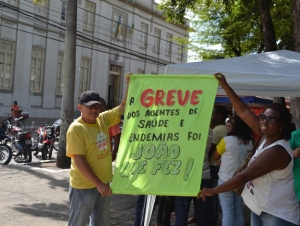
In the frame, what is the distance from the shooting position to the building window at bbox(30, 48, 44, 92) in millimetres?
24891

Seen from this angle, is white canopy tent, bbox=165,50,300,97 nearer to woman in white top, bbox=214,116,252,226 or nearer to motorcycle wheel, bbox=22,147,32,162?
woman in white top, bbox=214,116,252,226

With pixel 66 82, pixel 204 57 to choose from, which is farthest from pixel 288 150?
pixel 204 57

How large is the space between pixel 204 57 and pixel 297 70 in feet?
61.2

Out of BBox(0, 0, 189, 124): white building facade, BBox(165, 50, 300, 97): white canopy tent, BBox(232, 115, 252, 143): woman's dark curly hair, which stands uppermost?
BBox(0, 0, 189, 124): white building facade

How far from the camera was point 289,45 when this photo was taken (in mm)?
17391

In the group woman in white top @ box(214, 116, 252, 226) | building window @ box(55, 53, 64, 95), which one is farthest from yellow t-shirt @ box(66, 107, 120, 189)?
building window @ box(55, 53, 64, 95)

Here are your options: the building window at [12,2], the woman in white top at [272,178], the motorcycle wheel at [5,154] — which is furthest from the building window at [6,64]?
the woman in white top at [272,178]

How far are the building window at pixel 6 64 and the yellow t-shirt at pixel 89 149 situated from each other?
20.4 meters

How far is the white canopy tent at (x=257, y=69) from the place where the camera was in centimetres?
532

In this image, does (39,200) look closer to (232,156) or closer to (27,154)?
(232,156)

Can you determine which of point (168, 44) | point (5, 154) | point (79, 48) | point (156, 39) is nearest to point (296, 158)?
point (5, 154)

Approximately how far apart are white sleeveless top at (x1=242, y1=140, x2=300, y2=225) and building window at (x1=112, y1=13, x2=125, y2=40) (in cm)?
2819

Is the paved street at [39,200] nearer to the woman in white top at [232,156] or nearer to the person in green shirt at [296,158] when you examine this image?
the woman in white top at [232,156]

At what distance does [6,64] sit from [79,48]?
18.9 ft
